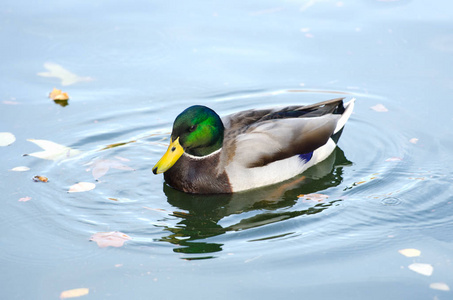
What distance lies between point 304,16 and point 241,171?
15.6 ft

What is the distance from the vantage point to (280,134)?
724cm

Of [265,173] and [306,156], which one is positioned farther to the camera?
[306,156]

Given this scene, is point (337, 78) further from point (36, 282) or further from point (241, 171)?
point (36, 282)

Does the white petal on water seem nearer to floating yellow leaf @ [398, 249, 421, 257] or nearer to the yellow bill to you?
the yellow bill

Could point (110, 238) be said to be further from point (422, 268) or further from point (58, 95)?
point (58, 95)

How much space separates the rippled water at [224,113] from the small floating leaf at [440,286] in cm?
3

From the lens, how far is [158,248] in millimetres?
5992

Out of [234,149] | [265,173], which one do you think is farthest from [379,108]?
[234,149]

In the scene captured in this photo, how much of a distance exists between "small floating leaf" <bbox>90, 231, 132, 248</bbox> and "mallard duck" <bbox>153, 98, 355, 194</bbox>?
90 centimetres

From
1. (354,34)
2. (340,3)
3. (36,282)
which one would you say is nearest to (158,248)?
(36,282)

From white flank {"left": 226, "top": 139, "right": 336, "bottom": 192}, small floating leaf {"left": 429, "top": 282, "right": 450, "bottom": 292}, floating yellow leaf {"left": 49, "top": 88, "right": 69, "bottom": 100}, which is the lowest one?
small floating leaf {"left": 429, "top": 282, "right": 450, "bottom": 292}

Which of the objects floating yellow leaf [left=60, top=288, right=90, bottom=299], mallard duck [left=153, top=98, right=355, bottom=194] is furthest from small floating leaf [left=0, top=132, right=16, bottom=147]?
floating yellow leaf [left=60, top=288, right=90, bottom=299]

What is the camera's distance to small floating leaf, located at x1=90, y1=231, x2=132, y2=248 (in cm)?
605

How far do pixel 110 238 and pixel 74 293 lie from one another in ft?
2.71
